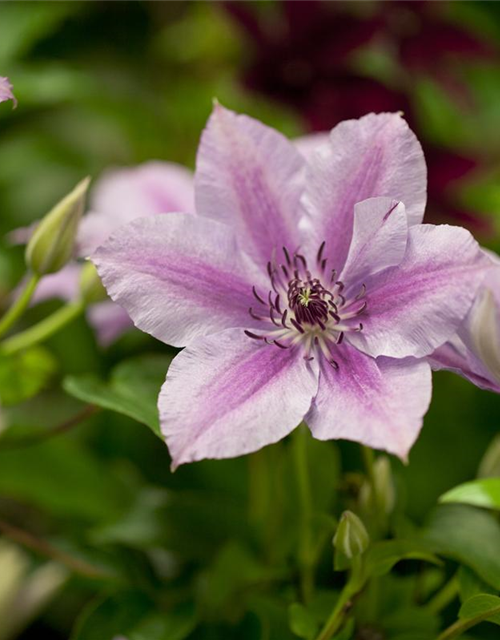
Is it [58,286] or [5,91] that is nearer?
[5,91]

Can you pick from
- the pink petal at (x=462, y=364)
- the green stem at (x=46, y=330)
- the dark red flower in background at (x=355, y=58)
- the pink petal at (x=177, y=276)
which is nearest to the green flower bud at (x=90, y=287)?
the green stem at (x=46, y=330)

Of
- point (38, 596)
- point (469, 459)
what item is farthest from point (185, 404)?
point (469, 459)

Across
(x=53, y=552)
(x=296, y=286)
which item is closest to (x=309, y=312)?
(x=296, y=286)

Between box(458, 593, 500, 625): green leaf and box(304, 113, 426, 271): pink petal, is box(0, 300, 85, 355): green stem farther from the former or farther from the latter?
box(458, 593, 500, 625): green leaf

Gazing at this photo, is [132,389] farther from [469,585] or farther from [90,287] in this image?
[469,585]

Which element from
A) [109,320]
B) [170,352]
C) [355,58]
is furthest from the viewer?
[355,58]
